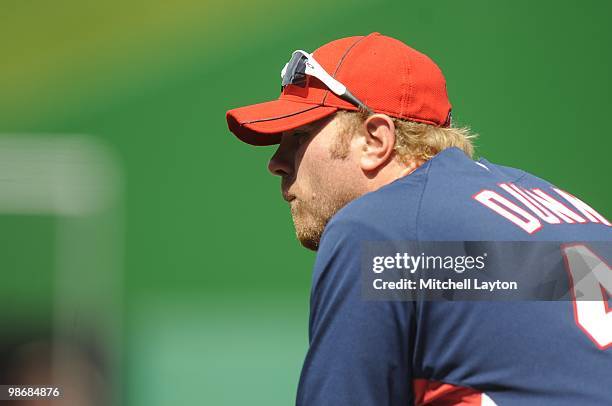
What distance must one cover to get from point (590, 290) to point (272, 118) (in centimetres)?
79

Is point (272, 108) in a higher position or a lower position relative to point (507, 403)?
higher

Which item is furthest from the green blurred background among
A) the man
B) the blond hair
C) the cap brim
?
the man

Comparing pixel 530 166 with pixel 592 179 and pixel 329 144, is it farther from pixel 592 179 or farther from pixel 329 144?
pixel 329 144

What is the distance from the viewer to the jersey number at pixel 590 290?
1.45 metres

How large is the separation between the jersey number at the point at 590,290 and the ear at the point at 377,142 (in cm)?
45

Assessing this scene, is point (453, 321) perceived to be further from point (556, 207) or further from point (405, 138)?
point (405, 138)

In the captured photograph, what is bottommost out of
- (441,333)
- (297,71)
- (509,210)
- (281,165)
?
(441,333)

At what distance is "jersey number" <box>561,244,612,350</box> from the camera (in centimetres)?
145

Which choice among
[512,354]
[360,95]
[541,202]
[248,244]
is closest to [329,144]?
[360,95]

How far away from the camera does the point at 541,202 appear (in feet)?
5.42

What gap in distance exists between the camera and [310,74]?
1.93m

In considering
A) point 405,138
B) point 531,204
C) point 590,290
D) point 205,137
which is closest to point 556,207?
point 531,204

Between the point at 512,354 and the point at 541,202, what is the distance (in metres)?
0.36

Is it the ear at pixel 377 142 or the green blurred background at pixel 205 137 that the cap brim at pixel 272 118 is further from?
the green blurred background at pixel 205 137
